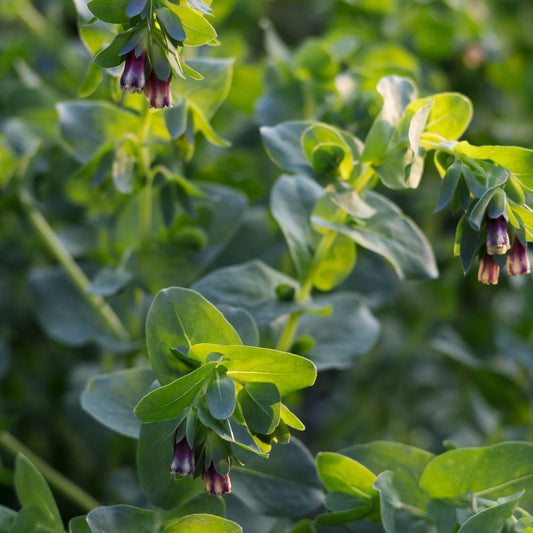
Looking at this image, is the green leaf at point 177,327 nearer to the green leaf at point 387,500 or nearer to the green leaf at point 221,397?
the green leaf at point 221,397

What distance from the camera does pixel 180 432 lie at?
64 centimetres

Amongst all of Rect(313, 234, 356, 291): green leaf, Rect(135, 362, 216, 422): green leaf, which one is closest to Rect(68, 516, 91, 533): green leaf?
Rect(135, 362, 216, 422): green leaf

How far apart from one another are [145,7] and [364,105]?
36cm

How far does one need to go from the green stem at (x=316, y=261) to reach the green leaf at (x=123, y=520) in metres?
0.24

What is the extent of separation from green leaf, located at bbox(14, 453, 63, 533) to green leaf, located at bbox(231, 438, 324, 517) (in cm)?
18

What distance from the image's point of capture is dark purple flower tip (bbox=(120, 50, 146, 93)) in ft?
2.14

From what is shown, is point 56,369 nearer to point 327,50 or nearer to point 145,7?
point 327,50

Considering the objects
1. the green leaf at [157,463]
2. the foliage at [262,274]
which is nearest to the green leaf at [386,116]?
the foliage at [262,274]

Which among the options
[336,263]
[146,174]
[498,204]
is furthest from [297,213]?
[498,204]

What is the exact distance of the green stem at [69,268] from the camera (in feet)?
3.38

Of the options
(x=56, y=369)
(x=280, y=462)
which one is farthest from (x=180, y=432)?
(x=56, y=369)

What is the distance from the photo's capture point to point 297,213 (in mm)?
891

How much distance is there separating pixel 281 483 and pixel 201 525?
0.40 feet

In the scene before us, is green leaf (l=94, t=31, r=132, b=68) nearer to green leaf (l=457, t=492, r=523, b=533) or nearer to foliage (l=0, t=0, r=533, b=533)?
foliage (l=0, t=0, r=533, b=533)
